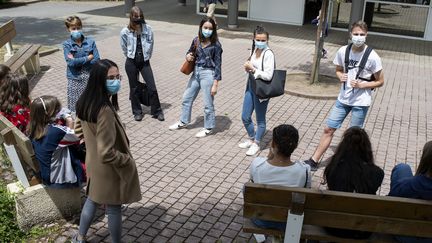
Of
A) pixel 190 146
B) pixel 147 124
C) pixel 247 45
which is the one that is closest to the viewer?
pixel 190 146

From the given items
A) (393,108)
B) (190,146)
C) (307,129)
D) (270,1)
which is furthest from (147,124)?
(270,1)

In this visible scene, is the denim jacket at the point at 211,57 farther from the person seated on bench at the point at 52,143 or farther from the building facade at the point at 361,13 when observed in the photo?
the building facade at the point at 361,13

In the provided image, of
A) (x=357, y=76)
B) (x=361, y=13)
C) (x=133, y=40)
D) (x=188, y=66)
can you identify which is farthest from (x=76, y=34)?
(x=361, y=13)

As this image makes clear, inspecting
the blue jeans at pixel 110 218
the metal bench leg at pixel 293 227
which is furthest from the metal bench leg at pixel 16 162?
the metal bench leg at pixel 293 227

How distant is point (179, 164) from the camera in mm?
5516

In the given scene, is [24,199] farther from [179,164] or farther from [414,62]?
[414,62]

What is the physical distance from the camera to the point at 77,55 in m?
6.12

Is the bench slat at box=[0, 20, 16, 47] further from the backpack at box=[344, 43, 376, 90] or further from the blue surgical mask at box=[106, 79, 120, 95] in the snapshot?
the backpack at box=[344, 43, 376, 90]

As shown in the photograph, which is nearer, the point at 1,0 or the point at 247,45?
the point at 247,45

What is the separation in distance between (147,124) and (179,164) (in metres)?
1.45

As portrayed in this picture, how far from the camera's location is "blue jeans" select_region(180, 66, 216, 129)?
6043mm

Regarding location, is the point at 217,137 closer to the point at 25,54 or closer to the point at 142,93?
the point at 142,93

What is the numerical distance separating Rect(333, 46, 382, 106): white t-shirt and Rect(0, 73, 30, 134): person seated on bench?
3.52 metres

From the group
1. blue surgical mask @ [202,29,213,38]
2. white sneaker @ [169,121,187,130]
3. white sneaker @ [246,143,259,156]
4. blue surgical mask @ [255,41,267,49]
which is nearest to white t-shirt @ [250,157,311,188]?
blue surgical mask @ [255,41,267,49]
